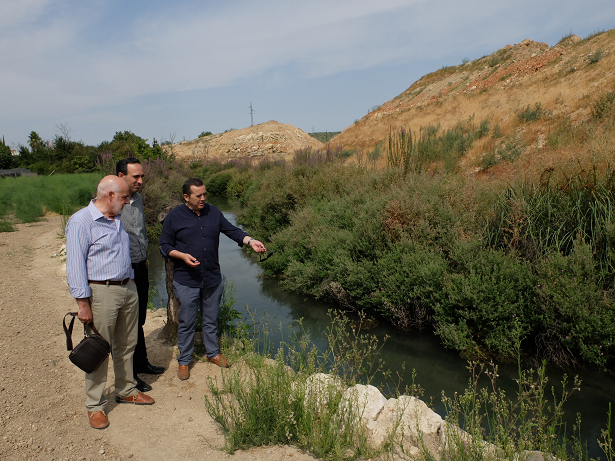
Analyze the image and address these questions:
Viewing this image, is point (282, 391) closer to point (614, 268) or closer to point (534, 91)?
point (614, 268)

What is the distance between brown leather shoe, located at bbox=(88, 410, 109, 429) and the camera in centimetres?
351

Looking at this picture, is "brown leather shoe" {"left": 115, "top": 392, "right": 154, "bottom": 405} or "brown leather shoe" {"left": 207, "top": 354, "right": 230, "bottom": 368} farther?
"brown leather shoe" {"left": 207, "top": 354, "right": 230, "bottom": 368}

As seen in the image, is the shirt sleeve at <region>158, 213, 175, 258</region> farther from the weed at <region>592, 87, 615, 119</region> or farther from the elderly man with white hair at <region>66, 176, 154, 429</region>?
the weed at <region>592, 87, 615, 119</region>

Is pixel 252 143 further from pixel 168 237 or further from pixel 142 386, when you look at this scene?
pixel 142 386

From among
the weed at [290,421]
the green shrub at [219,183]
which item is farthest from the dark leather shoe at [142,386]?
the green shrub at [219,183]

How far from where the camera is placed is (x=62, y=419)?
3.66m

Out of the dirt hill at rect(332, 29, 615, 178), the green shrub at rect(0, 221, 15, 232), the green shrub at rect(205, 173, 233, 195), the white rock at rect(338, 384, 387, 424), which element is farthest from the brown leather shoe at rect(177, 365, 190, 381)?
the green shrub at rect(205, 173, 233, 195)

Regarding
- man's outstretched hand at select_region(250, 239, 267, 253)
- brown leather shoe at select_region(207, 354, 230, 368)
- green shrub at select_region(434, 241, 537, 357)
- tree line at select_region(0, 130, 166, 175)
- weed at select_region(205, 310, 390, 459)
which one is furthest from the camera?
tree line at select_region(0, 130, 166, 175)

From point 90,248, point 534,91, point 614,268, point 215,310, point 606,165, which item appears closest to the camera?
point 90,248

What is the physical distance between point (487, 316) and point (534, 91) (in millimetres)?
16296

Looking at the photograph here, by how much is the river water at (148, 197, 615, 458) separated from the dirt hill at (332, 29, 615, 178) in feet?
11.6

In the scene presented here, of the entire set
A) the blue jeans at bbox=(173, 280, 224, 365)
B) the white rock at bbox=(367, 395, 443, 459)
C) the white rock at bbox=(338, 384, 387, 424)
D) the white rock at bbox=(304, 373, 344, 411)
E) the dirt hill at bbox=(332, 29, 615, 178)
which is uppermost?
the dirt hill at bbox=(332, 29, 615, 178)

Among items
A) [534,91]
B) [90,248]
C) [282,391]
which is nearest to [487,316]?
[282,391]

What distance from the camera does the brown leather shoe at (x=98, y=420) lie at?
11.5 ft
